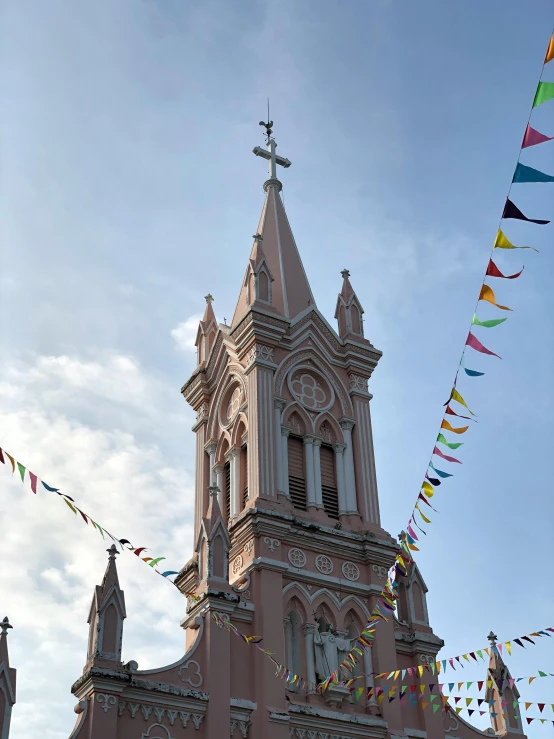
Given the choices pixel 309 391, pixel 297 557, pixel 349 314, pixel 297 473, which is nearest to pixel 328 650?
pixel 297 557

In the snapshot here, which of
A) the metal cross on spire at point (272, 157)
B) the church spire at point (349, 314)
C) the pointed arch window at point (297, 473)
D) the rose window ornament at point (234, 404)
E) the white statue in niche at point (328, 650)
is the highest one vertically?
the metal cross on spire at point (272, 157)

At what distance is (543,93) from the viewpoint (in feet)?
35.9

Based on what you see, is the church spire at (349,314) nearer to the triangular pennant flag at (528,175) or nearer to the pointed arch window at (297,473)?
the pointed arch window at (297,473)

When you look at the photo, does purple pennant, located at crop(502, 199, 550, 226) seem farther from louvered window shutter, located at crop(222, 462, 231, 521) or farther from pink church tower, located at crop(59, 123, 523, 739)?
louvered window shutter, located at crop(222, 462, 231, 521)

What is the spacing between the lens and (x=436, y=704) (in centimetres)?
2069

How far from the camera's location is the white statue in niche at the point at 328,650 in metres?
21.6

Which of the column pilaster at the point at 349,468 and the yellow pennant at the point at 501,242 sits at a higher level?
the column pilaster at the point at 349,468

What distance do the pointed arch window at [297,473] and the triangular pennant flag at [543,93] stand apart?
47.6 ft

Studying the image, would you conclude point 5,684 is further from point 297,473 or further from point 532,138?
point 532,138

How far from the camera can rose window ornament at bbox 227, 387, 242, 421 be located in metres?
25.8

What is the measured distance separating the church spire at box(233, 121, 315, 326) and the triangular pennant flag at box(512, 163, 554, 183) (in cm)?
1472

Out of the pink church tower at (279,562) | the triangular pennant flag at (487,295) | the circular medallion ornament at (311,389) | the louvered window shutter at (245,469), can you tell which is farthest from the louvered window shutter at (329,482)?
the triangular pennant flag at (487,295)

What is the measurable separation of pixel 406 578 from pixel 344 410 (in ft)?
15.2

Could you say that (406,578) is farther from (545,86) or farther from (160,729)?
(545,86)
